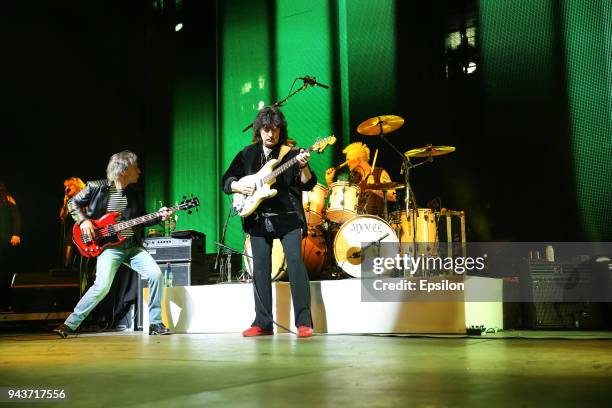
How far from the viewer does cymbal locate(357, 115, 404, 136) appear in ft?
20.2

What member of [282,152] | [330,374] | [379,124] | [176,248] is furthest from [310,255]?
[330,374]

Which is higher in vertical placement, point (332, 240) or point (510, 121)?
point (510, 121)

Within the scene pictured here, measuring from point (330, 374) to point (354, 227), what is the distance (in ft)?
11.4

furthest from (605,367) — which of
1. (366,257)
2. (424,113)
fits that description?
(424,113)

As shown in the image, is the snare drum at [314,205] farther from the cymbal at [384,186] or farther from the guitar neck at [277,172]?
Result: the guitar neck at [277,172]

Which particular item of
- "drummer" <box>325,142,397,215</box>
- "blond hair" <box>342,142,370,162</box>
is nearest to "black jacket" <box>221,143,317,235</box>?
"drummer" <box>325,142,397,215</box>

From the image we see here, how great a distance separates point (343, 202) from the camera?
608 cm

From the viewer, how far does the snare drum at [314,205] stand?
6137 mm

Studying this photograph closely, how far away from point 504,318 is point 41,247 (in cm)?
605

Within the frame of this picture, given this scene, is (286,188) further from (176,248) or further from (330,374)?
(330,374)

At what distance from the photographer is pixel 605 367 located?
2260mm

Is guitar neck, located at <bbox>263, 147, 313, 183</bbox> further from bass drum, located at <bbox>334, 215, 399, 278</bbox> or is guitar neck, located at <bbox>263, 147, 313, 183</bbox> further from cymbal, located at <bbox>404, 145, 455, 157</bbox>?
cymbal, located at <bbox>404, 145, 455, 157</bbox>

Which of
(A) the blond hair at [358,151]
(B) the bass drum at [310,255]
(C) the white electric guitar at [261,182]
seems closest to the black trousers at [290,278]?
(C) the white electric guitar at [261,182]

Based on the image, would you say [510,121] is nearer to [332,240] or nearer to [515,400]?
[332,240]
